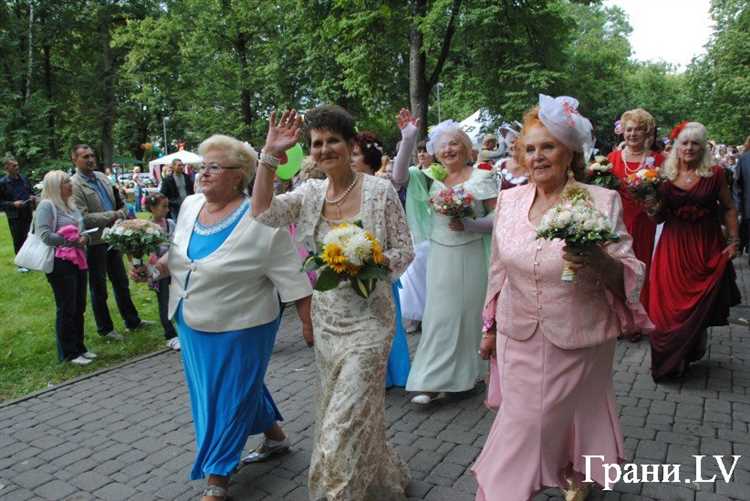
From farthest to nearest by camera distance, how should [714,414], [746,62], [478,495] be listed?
[746,62] → [714,414] → [478,495]

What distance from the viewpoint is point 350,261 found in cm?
320

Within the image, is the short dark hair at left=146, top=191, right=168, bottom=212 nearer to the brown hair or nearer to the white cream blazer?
the white cream blazer

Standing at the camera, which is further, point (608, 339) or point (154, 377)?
point (154, 377)

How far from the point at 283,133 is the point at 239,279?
3.10 feet

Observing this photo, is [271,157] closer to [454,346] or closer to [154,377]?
[454,346]

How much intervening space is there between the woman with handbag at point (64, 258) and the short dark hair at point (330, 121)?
14.6 feet

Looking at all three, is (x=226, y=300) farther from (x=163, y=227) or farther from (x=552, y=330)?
(x=163, y=227)

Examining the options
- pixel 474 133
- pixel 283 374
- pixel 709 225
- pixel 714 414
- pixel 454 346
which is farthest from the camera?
pixel 474 133

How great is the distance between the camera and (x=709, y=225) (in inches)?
232

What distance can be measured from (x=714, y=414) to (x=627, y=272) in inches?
111

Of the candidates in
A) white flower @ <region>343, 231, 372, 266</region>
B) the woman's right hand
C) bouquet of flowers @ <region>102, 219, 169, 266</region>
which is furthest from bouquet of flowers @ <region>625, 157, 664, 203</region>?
bouquet of flowers @ <region>102, 219, 169, 266</region>

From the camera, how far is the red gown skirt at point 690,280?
578 centimetres

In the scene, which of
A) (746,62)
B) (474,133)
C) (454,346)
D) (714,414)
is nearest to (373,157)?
(454,346)

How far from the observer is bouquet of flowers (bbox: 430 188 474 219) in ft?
16.8
